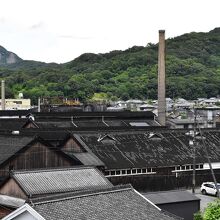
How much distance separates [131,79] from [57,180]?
109041 millimetres

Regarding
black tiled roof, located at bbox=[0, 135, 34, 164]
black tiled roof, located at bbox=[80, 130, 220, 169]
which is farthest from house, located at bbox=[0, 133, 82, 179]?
black tiled roof, located at bbox=[80, 130, 220, 169]

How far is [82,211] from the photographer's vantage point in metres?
17.4

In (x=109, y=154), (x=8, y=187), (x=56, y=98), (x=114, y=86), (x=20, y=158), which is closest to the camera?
(x=8, y=187)

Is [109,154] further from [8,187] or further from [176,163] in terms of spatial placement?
[8,187]

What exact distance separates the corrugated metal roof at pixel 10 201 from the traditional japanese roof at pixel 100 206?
6.29m

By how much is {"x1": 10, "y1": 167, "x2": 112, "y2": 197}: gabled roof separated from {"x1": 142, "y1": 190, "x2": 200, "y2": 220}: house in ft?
7.54

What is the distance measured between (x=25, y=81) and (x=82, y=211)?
120726 mm

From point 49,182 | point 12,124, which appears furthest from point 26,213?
point 12,124

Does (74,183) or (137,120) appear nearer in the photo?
(74,183)

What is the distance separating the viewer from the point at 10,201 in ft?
81.7

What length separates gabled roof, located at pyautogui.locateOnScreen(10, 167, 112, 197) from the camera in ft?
80.3

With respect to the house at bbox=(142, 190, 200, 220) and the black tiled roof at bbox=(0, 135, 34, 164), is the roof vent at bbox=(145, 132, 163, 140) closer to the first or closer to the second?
the black tiled roof at bbox=(0, 135, 34, 164)

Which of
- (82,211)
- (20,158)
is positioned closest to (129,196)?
(82,211)

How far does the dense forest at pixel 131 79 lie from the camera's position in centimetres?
12281
